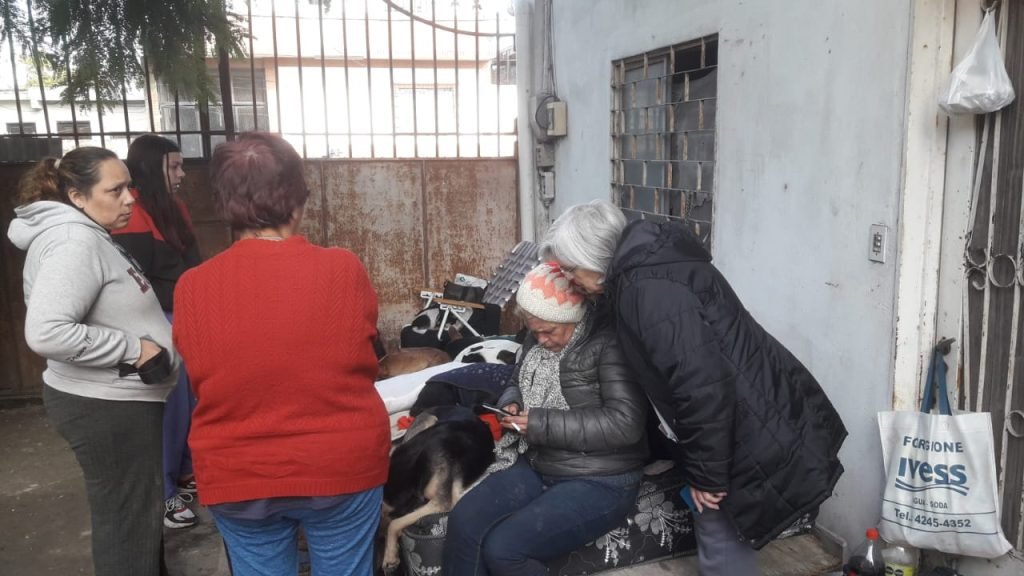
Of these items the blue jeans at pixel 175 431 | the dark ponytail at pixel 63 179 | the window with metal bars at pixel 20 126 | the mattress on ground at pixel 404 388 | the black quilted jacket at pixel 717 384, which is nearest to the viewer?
the black quilted jacket at pixel 717 384

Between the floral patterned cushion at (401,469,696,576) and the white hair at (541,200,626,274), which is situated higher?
the white hair at (541,200,626,274)

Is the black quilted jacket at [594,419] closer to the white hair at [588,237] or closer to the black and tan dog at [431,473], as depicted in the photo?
the white hair at [588,237]

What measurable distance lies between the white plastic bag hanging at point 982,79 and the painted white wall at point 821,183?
8.0 inches

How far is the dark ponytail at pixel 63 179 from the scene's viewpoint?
262 cm

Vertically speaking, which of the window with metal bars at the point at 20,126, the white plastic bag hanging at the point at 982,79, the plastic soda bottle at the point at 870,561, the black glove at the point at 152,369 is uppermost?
the window with metal bars at the point at 20,126

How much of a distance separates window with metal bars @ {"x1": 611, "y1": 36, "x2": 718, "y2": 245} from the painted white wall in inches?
8.7

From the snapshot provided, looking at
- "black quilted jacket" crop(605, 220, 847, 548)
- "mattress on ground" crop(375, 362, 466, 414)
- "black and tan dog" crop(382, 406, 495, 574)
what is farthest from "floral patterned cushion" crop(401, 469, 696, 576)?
"mattress on ground" crop(375, 362, 466, 414)

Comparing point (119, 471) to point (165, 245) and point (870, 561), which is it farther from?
point (870, 561)

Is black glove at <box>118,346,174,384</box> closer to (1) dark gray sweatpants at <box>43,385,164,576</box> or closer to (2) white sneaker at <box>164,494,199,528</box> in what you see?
(1) dark gray sweatpants at <box>43,385,164,576</box>

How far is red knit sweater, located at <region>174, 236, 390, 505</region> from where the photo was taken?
186cm

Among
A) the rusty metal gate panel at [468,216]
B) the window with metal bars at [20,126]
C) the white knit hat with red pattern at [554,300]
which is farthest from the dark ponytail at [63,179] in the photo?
the rusty metal gate panel at [468,216]

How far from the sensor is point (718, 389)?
225cm

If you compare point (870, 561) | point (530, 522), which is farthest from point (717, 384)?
point (870, 561)

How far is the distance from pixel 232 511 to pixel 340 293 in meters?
0.65
